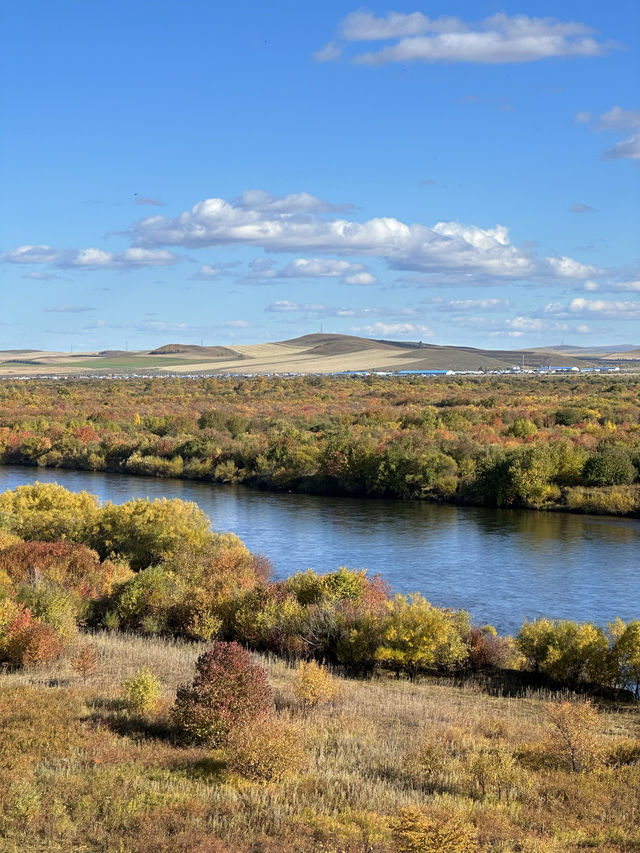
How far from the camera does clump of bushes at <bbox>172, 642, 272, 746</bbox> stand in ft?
50.5

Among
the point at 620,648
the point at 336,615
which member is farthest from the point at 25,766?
the point at 620,648

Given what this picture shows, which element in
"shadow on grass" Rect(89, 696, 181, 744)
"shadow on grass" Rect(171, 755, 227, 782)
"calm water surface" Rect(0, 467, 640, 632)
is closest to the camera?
"shadow on grass" Rect(171, 755, 227, 782)

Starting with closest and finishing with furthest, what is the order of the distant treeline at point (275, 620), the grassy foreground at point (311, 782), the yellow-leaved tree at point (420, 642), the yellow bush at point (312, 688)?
the grassy foreground at point (311, 782) < the yellow bush at point (312, 688) < the distant treeline at point (275, 620) < the yellow-leaved tree at point (420, 642)

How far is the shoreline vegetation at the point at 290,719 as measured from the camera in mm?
12062

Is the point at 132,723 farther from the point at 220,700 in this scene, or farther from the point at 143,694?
the point at 220,700

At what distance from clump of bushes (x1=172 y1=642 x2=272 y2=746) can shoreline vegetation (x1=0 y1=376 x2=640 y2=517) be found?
38.5m

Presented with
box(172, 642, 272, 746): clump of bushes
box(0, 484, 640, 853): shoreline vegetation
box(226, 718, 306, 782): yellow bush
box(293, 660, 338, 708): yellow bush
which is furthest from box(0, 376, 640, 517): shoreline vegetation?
box(226, 718, 306, 782): yellow bush

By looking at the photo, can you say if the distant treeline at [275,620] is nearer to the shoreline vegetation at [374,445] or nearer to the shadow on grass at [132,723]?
the shadow on grass at [132,723]

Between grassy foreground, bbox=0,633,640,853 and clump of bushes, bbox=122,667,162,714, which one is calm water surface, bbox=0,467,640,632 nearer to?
grassy foreground, bbox=0,633,640,853

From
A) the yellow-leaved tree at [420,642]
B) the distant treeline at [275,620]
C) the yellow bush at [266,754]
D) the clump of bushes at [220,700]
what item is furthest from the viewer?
the yellow-leaved tree at [420,642]

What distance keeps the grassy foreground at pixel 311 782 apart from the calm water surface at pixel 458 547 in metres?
12.2

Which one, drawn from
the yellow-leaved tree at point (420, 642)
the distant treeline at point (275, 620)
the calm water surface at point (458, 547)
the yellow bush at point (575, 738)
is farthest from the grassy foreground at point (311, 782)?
the calm water surface at point (458, 547)

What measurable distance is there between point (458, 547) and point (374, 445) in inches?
771

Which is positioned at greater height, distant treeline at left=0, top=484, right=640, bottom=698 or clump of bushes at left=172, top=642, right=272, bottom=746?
clump of bushes at left=172, top=642, right=272, bottom=746
